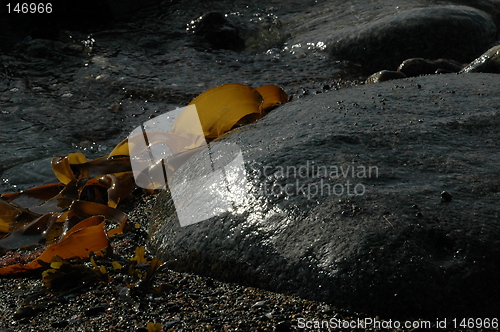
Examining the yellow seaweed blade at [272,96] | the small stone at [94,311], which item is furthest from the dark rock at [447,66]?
the small stone at [94,311]

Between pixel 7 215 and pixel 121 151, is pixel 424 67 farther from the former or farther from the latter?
pixel 7 215

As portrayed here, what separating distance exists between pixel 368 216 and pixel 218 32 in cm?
477

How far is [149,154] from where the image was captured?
3207mm

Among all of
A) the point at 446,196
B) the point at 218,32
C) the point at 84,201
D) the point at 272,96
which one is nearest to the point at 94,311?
the point at 84,201

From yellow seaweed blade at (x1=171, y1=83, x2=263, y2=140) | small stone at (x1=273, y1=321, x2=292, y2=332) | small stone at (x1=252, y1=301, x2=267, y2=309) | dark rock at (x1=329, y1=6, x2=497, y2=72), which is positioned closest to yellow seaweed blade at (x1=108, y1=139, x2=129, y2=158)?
yellow seaweed blade at (x1=171, y1=83, x2=263, y2=140)

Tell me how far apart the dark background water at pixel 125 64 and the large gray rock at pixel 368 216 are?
1.79 metres

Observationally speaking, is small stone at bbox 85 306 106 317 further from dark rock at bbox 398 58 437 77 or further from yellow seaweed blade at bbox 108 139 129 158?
dark rock at bbox 398 58 437 77

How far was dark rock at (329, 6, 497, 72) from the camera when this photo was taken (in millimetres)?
5352

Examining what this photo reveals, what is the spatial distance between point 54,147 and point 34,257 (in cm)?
188

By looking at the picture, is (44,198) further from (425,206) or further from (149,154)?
(425,206)

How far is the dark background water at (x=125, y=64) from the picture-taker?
4.39 metres

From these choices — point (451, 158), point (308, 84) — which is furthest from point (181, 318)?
point (308, 84)

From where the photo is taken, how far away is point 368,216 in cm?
192

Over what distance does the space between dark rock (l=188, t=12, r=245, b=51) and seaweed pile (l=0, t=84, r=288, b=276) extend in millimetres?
2684
